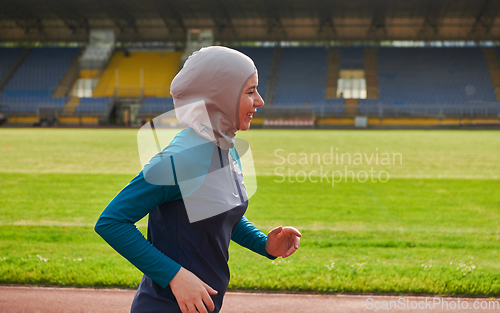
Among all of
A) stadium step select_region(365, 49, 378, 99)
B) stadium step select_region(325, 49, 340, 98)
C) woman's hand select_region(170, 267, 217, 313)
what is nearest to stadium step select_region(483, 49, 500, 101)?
stadium step select_region(365, 49, 378, 99)

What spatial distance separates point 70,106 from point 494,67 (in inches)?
1678

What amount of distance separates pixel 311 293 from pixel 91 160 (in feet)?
37.5

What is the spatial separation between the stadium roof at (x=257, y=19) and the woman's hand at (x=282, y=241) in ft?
142

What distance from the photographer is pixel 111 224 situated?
134 cm

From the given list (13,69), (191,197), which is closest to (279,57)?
(13,69)

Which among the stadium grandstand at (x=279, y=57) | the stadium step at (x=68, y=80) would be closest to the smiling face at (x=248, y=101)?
the stadium grandstand at (x=279, y=57)

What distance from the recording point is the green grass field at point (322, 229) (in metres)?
3.88

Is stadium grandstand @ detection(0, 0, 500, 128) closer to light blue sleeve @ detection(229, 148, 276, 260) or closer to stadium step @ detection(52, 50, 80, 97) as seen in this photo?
stadium step @ detection(52, 50, 80, 97)

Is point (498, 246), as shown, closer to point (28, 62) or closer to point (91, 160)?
point (91, 160)

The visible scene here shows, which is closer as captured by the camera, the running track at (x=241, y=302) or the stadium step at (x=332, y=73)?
the running track at (x=241, y=302)

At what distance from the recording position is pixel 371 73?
151 ft

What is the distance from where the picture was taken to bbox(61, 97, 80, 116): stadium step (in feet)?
135

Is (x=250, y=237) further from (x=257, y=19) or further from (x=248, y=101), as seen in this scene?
(x=257, y=19)

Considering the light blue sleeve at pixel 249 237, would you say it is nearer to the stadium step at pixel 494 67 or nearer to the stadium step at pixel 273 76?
the stadium step at pixel 273 76
